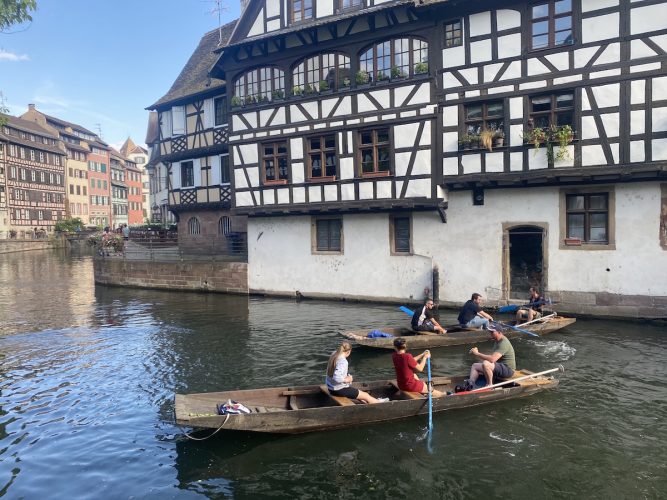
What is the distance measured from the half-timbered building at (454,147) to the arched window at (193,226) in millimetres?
8734

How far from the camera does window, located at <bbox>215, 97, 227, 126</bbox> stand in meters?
28.7

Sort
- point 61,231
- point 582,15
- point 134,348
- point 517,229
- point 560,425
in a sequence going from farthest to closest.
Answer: point 61,231 → point 517,229 → point 582,15 → point 134,348 → point 560,425

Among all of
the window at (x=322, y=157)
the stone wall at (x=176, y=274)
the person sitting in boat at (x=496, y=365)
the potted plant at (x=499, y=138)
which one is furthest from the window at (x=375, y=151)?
the person sitting in boat at (x=496, y=365)

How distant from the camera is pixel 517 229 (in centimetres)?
1834

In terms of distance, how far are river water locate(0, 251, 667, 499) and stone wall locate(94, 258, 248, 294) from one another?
792 cm

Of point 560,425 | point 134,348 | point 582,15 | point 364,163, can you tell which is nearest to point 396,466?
point 560,425

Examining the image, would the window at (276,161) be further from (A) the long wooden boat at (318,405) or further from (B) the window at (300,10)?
(A) the long wooden boat at (318,405)

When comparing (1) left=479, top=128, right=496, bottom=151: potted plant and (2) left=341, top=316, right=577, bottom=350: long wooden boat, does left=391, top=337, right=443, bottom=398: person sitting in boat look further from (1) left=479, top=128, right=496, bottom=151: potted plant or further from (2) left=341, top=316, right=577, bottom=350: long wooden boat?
(1) left=479, top=128, right=496, bottom=151: potted plant

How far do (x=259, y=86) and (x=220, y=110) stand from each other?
22.9ft

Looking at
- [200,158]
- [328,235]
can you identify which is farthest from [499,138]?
[200,158]

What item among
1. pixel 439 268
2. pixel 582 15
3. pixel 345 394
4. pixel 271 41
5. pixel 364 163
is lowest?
pixel 345 394

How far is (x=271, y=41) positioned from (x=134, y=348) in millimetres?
13610

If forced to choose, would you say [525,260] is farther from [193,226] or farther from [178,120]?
[178,120]

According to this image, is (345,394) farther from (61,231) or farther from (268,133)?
(61,231)
